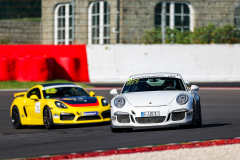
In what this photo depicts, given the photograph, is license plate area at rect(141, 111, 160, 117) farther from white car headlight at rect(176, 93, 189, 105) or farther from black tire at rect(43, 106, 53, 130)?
black tire at rect(43, 106, 53, 130)

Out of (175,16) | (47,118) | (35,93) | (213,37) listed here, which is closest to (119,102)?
(47,118)

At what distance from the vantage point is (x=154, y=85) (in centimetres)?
1021

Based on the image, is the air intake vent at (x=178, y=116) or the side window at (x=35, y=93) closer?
the air intake vent at (x=178, y=116)

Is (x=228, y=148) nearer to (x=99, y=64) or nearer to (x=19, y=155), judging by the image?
(x=19, y=155)

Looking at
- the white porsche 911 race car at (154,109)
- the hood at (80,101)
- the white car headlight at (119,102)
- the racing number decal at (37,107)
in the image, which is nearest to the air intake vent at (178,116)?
the white porsche 911 race car at (154,109)

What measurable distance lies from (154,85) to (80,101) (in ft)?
6.07

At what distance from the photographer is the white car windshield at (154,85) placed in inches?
395

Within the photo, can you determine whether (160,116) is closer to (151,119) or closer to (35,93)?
(151,119)

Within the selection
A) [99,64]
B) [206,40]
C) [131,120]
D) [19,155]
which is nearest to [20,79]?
[99,64]

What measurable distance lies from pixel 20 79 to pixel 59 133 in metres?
12.6

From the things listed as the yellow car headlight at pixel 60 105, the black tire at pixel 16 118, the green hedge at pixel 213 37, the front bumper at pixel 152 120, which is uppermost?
the green hedge at pixel 213 37

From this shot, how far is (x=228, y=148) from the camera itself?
6699 mm

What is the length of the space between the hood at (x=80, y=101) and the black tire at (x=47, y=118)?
394mm

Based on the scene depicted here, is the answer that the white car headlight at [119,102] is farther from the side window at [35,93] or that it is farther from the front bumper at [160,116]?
the side window at [35,93]
